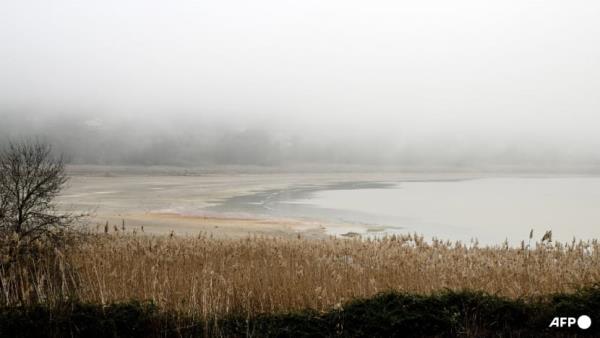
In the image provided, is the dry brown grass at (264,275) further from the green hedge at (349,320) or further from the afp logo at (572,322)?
the afp logo at (572,322)

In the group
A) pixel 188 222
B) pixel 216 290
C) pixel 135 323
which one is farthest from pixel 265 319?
pixel 188 222

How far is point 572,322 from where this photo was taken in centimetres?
783

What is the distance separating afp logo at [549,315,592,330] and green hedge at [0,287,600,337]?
3.3 inches

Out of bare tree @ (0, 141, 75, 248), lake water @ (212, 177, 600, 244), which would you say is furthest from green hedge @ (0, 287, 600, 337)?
lake water @ (212, 177, 600, 244)

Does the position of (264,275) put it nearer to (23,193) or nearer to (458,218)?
(23,193)

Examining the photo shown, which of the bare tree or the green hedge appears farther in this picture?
the bare tree

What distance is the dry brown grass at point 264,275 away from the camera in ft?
31.6

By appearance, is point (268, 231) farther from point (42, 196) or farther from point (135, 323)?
point (135, 323)

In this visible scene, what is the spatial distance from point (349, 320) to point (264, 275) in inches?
167

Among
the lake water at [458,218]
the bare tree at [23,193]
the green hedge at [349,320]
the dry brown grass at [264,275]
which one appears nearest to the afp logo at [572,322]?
the green hedge at [349,320]

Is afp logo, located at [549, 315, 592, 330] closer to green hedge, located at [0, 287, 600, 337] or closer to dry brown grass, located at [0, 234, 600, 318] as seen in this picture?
green hedge, located at [0, 287, 600, 337]

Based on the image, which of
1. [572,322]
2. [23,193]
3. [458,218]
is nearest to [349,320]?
[572,322]

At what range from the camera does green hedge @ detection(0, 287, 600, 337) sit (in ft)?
25.0

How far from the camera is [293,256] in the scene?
54.7 feet
